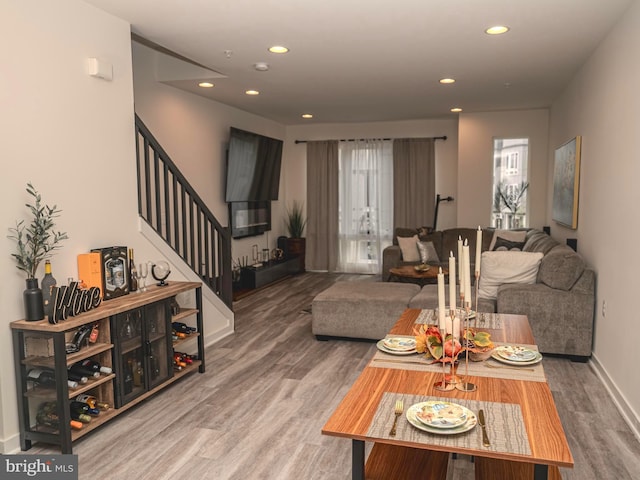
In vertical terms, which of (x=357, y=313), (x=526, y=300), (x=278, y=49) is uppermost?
(x=278, y=49)

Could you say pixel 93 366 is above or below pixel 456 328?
below

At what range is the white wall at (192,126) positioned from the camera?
17.5 feet

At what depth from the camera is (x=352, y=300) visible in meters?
4.75

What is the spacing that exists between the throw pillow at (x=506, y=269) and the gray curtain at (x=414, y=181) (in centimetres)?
374

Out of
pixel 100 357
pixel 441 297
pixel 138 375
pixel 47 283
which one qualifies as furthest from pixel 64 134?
pixel 441 297

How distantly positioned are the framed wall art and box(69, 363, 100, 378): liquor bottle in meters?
4.29

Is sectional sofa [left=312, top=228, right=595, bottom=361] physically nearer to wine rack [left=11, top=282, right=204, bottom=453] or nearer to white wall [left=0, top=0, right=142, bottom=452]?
wine rack [left=11, top=282, right=204, bottom=453]

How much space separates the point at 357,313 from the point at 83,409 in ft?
8.15

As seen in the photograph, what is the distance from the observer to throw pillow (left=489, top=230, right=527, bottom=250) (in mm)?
6863

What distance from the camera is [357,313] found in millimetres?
4730

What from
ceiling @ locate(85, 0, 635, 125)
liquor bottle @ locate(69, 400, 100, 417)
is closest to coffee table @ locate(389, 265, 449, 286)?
ceiling @ locate(85, 0, 635, 125)

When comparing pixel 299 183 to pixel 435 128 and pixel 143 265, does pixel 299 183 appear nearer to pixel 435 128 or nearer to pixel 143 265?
pixel 435 128

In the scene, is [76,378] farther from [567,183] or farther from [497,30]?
[567,183]

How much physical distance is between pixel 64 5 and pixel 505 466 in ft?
11.1
